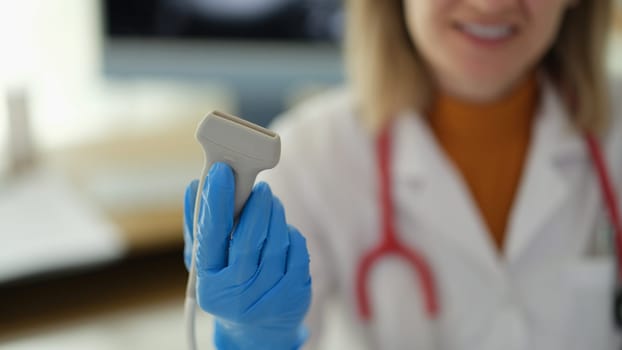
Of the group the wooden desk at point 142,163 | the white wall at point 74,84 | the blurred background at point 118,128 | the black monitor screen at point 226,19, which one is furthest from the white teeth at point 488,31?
the white wall at point 74,84

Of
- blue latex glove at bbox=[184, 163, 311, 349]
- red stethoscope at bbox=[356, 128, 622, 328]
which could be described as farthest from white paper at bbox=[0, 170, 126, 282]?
blue latex glove at bbox=[184, 163, 311, 349]

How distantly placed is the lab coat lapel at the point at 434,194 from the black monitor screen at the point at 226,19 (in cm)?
66

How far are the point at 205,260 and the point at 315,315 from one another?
1.15ft

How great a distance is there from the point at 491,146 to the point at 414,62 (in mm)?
145

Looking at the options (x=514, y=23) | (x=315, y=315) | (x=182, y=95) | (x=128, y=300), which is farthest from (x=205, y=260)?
(x=182, y=95)

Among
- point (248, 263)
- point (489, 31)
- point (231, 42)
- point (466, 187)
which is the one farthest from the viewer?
point (231, 42)

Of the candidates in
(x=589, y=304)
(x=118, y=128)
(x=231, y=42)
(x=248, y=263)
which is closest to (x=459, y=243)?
(x=589, y=304)

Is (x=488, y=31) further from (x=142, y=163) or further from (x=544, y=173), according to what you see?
(x=142, y=163)

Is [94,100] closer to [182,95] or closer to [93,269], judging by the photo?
[182,95]

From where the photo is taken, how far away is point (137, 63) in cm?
152

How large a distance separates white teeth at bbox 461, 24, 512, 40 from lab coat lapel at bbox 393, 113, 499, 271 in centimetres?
16

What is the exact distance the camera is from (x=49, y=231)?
119 centimetres

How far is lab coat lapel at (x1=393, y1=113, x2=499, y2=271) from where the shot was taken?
0.89m

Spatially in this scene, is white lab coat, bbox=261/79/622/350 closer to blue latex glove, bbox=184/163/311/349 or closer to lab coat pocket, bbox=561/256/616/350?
lab coat pocket, bbox=561/256/616/350
